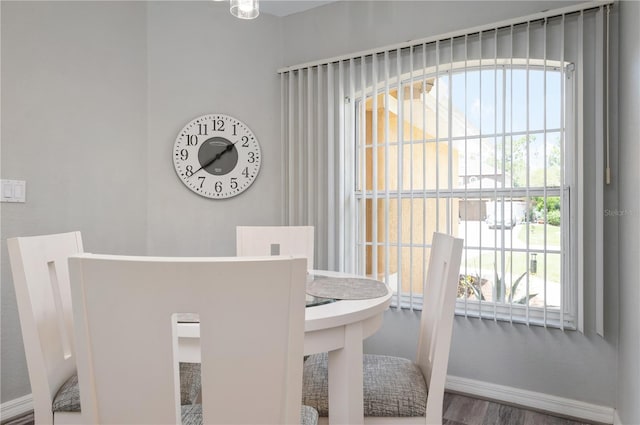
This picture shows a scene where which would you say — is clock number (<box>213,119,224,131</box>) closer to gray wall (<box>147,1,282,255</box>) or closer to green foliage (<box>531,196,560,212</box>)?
gray wall (<box>147,1,282,255</box>)

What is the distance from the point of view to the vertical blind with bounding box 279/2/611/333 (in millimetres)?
2195

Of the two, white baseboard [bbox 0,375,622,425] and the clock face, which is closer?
white baseboard [bbox 0,375,622,425]

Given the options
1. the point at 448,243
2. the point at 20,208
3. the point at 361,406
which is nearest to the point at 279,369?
the point at 361,406

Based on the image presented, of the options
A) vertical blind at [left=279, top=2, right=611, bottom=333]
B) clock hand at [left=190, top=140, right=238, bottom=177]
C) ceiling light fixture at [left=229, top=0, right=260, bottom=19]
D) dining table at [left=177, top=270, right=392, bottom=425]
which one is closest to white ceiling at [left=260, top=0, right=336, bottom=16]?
vertical blind at [left=279, top=2, right=611, bottom=333]

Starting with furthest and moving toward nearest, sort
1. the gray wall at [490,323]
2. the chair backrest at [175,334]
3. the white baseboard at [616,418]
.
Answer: the gray wall at [490,323] → the white baseboard at [616,418] → the chair backrest at [175,334]

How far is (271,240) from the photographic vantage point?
2.44 meters

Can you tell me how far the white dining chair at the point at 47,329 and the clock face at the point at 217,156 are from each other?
1.53m

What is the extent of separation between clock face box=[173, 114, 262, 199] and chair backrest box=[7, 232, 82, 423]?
1520 millimetres

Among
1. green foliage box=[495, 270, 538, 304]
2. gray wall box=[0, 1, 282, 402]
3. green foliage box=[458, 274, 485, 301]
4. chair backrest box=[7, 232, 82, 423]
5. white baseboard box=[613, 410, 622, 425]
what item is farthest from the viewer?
green foliage box=[458, 274, 485, 301]

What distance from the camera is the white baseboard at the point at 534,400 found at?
2170 millimetres

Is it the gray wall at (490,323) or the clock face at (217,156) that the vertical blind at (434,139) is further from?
the clock face at (217,156)

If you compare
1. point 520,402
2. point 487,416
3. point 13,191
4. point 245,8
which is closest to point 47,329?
point 13,191

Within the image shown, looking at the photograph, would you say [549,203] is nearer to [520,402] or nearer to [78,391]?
[520,402]

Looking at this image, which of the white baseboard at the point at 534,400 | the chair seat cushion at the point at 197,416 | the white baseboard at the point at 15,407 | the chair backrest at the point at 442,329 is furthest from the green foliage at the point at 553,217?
the white baseboard at the point at 15,407
